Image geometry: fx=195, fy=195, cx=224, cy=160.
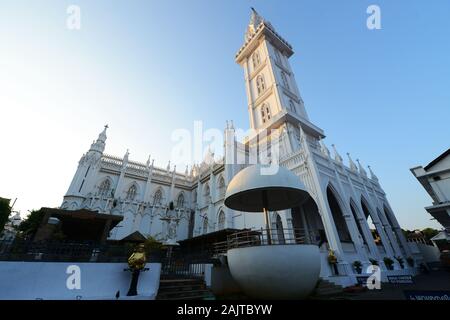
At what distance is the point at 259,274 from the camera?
23.2 ft

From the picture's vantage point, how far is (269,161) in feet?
73.7

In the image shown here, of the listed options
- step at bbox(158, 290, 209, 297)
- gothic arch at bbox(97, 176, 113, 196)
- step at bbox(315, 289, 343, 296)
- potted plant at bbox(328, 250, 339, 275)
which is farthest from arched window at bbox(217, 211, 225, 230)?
step at bbox(158, 290, 209, 297)

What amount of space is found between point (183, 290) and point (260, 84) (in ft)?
101

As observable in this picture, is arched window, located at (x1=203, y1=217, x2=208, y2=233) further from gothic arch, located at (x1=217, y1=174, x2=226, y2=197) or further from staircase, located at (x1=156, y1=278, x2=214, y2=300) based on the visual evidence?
staircase, located at (x1=156, y1=278, x2=214, y2=300)

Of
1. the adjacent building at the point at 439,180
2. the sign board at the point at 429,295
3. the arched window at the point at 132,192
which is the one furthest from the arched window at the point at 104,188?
the adjacent building at the point at 439,180

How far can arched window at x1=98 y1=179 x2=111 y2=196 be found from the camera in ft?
91.0

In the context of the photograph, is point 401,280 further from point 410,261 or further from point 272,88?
point 272,88

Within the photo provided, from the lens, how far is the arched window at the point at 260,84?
1235 inches

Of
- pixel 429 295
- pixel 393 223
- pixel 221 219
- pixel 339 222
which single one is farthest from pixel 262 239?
pixel 393 223

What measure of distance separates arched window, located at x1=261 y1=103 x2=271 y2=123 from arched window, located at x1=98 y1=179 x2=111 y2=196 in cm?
2486
